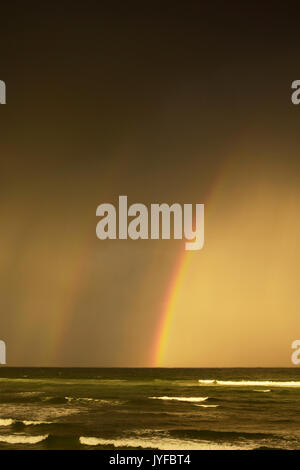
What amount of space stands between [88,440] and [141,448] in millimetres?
3245

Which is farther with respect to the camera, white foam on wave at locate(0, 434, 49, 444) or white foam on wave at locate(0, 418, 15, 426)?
white foam on wave at locate(0, 418, 15, 426)

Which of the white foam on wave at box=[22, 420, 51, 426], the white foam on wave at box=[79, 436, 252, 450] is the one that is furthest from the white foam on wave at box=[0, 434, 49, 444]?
the white foam on wave at box=[22, 420, 51, 426]

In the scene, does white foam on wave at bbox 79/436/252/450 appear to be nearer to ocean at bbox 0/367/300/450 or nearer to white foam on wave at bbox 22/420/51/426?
ocean at bbox 0/367/300/450

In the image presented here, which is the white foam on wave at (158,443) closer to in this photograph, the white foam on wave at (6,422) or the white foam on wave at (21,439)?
the white foam on wave at (21,439)

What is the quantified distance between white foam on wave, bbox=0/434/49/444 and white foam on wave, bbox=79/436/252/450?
2051mm

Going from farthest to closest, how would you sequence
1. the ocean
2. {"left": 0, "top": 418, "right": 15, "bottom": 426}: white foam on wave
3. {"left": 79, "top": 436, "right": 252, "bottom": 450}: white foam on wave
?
{"left": 0, "top": 418, "right": 15, "bottom": 426}: white foam on wave
the ocean
{"left": 79, "top": 436, "right": 252, "bottom": 450}: white foam on wave

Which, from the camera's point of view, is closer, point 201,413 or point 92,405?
point 201,413

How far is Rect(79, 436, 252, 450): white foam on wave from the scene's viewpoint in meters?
25.4

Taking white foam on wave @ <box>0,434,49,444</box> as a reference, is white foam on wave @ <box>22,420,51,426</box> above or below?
below

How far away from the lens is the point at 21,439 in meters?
26.9

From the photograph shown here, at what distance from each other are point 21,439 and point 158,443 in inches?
264
